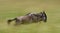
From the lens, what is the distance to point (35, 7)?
238 cm

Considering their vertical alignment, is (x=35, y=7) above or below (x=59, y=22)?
above

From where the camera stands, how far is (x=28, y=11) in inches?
86.0

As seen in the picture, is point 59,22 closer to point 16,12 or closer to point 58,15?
point 58,15

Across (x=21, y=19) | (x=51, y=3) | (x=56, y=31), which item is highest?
(x=51, y=3)

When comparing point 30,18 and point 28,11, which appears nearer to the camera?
point 30,18

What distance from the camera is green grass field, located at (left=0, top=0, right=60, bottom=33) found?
5.83ft

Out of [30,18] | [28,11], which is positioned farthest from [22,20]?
[28,11]

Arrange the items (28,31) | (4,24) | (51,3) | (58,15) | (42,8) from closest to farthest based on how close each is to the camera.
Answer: (28,31)
(4,24)
(58,15)
(42,8)
(51,3)

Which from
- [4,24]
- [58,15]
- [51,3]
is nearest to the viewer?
[4,24]

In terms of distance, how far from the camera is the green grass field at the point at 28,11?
1777 millimetres

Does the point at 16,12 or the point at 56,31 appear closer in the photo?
the point at 56,31

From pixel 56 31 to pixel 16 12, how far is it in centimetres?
58

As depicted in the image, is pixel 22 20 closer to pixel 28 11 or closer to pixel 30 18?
pixel 30 18

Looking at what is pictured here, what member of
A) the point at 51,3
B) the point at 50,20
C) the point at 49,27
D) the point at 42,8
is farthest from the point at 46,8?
the point at 49,27
